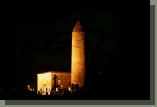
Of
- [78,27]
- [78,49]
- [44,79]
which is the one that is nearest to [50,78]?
[44,79]

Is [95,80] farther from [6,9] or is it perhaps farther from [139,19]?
[6,9]

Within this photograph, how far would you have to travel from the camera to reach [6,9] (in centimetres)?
1173

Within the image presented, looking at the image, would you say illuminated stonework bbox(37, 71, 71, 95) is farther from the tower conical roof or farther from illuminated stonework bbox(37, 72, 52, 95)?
the tower conical roof

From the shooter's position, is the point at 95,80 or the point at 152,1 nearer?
the point at 152,1

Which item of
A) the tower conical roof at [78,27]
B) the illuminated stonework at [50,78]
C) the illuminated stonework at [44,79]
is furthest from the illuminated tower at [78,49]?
the illuminated stonework at [44,79]

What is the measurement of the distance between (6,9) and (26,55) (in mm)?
6302

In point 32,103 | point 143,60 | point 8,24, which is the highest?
point 8,24

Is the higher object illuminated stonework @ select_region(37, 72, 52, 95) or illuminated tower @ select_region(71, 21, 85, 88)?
illuminated tower @ select_region(71, 21, 85, 88)

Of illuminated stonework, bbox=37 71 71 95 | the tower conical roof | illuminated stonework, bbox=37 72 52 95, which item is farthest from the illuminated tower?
illuminated stonework, bbox=37 72 52 95

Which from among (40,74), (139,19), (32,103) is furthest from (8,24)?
(40,74)

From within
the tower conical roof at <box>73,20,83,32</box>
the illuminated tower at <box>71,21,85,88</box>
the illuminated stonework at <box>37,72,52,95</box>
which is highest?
the tower conical roof at <box>73,20,83,32</box>

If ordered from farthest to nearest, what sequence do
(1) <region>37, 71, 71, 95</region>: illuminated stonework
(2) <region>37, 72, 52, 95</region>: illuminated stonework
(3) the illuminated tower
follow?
(2) <region>37, 72, 52, 95</region>: illuminated stonework < (1) <region>37, 71, 71, 95</region>: illuminated stonework < (3) the illuminated tower

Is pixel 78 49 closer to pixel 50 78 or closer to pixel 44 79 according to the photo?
pixel 50 78

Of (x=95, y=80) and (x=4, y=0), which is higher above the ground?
(x=4, y=0)
